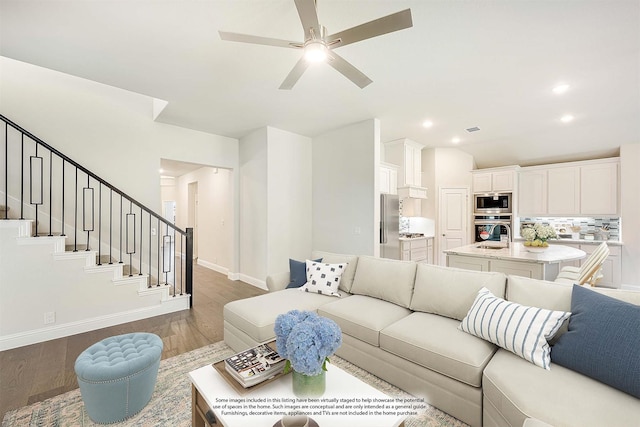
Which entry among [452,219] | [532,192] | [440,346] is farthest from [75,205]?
[532,192]

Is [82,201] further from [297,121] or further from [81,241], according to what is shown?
[297,121]

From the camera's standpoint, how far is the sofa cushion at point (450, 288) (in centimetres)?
216

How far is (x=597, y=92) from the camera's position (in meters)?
3.53

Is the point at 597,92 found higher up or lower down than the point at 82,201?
higher up

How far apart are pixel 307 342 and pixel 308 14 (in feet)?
6.14

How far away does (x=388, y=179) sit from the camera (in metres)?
5.31

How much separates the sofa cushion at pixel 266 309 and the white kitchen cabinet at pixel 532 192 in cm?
550

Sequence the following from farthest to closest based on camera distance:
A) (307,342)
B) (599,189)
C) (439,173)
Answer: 1. (439,173)
2. (599,189)
3. (307,342)

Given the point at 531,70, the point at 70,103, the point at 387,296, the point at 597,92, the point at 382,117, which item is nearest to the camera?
the point at 387,296

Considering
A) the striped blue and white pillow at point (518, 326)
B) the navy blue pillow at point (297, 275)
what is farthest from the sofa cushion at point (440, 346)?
the navy blue pillow at point (297, 275)

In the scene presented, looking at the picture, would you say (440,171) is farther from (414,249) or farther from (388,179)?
(414,249)

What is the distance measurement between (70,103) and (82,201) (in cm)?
141

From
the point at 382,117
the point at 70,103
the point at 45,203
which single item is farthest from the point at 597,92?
the point at 45,203

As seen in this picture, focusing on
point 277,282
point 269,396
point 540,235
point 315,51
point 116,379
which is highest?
point 315,51
